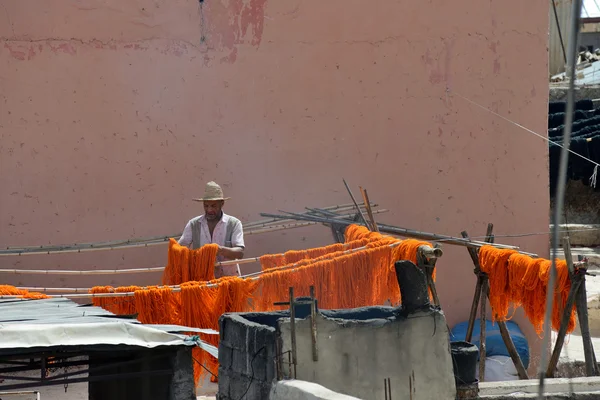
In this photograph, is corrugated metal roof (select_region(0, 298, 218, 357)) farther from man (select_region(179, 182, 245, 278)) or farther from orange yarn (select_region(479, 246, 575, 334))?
orange yarn (select_region(479, 246, 575, 334))

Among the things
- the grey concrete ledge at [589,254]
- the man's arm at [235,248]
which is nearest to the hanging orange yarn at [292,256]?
the man's arm at [235,248]

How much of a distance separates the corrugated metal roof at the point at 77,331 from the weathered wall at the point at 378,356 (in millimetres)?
676

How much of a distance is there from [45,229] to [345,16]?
3.70m

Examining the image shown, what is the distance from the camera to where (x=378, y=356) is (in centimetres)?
659

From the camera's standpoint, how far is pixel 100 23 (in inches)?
403

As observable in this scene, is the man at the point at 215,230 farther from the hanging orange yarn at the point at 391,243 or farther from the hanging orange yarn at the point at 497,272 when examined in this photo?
the hanging orange yarn at the point at 497,272

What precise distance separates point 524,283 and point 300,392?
114 inches

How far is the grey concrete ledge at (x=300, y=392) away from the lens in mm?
5028

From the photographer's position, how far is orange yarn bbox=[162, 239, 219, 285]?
8375 millimetres

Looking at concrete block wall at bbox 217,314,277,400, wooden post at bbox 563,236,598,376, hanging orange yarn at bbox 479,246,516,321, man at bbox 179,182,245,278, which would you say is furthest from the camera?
man at bbox 179,182,245,278

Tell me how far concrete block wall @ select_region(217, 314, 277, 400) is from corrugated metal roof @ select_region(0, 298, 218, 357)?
Result: 164 millimetres

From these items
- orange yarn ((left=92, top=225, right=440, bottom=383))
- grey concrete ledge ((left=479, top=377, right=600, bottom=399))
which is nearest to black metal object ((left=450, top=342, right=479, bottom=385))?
grey concrete ledge ((left=479, top=377, right=600, bottom=399))

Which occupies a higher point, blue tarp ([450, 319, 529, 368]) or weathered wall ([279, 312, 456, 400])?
weathered wall ([279, 312, 456, 400])

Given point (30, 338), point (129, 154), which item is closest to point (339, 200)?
point (129, 154)
